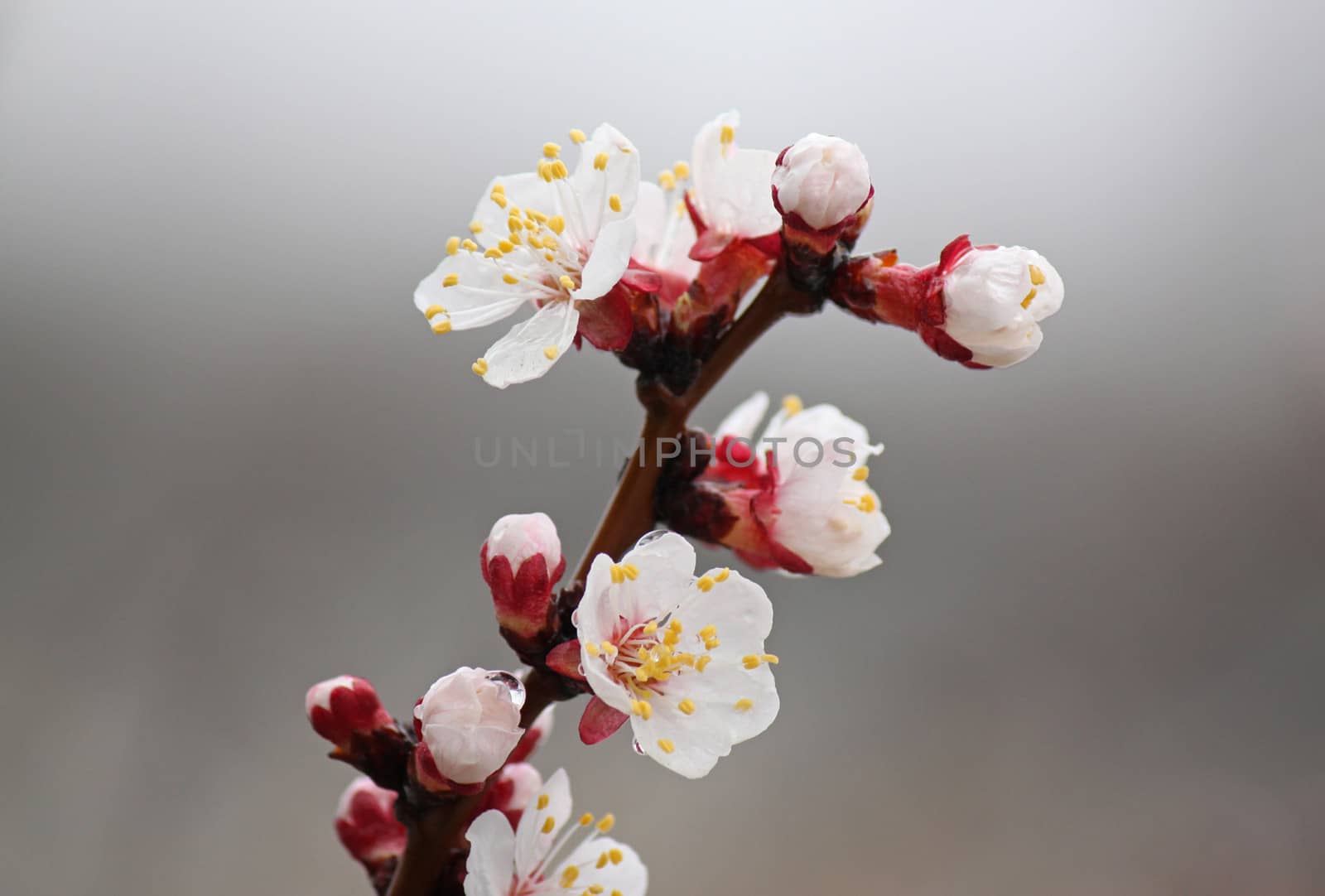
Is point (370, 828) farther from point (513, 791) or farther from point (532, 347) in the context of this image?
point (532, 347)

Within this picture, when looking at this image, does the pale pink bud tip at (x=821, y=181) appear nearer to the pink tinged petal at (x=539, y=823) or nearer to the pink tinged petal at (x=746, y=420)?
the pink tinged petal at (x=746, y=420)

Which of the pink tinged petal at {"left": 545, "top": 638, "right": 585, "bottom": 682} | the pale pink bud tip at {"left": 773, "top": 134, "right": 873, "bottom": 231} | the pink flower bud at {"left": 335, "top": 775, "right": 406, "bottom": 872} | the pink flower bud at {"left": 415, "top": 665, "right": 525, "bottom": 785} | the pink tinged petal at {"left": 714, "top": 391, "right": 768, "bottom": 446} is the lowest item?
the pink flower bud at {"left": 335, "top": 775, "right": 406, "bottom": 872}

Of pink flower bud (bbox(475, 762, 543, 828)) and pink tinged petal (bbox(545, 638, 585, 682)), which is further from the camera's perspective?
pink flower bud (bbox(475, 762, 543, 828))

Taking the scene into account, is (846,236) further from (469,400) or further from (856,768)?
(856,768)

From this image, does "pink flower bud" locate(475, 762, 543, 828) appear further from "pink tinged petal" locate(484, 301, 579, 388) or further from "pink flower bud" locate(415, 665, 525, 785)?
"pink tinged petal" locate(484, 301, 579, 388)

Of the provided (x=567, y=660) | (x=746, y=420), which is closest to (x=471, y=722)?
(x=567, y=660)

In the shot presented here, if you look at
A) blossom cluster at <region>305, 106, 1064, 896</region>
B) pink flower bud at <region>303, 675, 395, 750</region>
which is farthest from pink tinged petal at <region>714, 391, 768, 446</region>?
pink flower bud at <region>303, 675, 395, 750</region>
